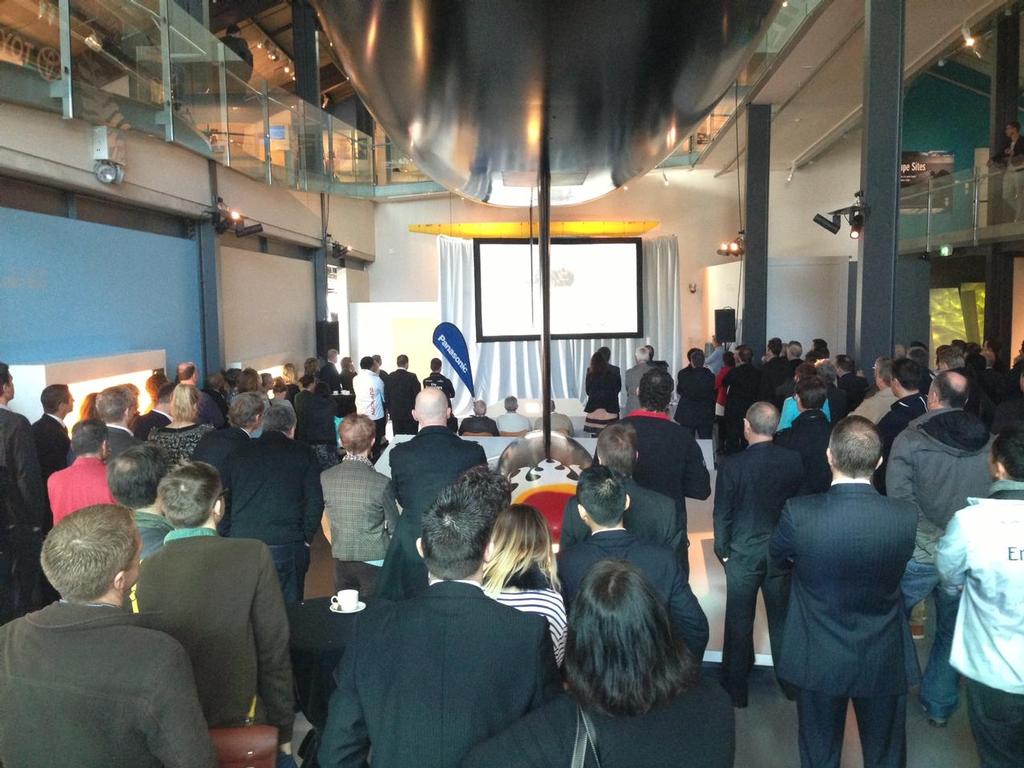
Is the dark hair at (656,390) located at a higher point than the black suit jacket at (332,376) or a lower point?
higher

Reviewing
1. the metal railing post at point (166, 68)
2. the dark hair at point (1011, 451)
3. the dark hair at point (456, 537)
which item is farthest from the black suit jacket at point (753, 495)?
the metal railing post at point (166, 68)

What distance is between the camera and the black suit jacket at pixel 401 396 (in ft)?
25.2

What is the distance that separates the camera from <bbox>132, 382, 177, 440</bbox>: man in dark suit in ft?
14.7

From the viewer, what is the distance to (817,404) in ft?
12.7

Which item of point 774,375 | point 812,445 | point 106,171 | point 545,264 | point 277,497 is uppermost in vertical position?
point 106,171

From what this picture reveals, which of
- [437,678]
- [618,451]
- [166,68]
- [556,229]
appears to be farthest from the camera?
[556,229]

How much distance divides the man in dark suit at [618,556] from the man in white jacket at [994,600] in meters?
0.77

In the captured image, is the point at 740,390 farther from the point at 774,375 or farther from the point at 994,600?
the point at 994,600

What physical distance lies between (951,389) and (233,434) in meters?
3.21

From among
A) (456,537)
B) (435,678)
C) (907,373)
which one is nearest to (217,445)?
(456,537)

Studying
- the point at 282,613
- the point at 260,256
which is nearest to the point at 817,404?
the point at 282,613

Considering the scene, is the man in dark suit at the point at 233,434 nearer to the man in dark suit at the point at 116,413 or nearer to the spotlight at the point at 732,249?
the man in dark suit at the point at 116,413

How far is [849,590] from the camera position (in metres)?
2.18

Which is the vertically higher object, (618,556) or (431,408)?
(431,408)
